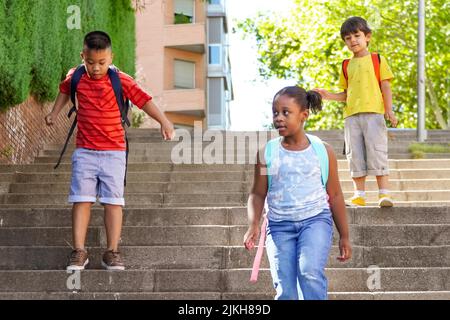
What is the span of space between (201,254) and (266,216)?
211 cm

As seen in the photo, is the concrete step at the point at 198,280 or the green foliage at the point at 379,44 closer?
the concrete step at the point at 198,280

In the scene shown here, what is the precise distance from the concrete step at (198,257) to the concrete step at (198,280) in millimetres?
486

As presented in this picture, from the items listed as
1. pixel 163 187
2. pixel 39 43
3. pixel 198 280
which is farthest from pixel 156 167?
pixel 198 280

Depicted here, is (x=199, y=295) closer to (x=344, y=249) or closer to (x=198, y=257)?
(x=198, y=257)

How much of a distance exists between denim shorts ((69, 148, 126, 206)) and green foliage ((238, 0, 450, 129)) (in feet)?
76.1

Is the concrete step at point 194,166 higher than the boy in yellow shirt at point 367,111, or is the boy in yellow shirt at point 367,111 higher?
the boy in yellow shirt at point 367,111

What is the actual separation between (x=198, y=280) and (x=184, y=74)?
1527 inches

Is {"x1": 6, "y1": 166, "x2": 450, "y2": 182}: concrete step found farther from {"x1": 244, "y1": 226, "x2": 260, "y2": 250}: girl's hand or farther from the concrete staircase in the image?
{"x1": 244, "y1": 226, "x2": 260, "y2": 250}: girl's hand

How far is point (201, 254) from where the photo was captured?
8.30m

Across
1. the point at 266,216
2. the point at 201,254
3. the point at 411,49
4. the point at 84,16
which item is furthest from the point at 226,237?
the point at 411,49

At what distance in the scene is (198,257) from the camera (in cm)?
830

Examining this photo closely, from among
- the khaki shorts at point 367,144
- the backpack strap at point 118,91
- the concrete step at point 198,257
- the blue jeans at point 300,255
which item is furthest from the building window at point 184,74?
the blue jeans at point 300,255

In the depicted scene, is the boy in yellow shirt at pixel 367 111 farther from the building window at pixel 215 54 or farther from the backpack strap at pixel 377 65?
the building window at pixel 215 54

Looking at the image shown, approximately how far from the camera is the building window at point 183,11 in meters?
46.2
